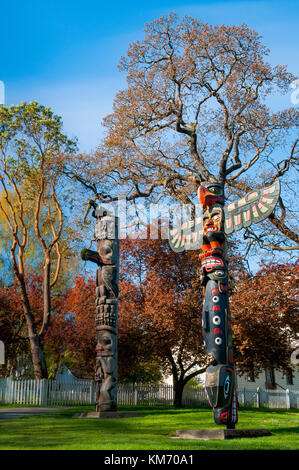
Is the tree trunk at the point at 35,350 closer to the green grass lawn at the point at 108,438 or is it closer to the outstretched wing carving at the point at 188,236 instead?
the green grass lawn at the point at 108,438

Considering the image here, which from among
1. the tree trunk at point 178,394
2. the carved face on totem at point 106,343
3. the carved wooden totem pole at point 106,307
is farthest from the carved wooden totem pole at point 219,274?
the tree trunk at point 178,394

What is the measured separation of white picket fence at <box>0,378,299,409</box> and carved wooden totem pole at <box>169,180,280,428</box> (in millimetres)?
11997

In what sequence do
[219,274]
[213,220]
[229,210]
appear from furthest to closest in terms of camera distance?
[229,210] → [213,220] → [219,274]

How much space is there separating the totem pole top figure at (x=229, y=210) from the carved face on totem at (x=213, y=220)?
9 cm

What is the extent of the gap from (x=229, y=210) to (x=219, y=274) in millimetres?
1730

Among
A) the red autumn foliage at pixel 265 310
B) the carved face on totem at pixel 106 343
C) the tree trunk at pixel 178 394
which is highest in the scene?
the red autumn foliage at pixel 265 310

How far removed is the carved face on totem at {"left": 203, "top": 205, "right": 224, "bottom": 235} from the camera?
10.7 meters

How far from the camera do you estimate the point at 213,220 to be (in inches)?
424

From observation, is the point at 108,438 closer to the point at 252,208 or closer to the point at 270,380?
the point at 252,208

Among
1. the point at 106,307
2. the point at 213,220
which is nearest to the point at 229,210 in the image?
the point at 213,220

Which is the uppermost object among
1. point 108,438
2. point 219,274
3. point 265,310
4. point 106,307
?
point 265,310

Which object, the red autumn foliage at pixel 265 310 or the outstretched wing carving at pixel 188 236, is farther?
the red autumn foliage at pixel 265 310

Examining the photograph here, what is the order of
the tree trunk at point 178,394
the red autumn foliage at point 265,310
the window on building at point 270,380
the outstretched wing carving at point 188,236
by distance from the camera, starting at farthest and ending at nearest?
the window on building at point 270,380
the tree trunk at point 178,394
the red autumn foliage at point 265,310
the outstretched wing carving at point 188,236

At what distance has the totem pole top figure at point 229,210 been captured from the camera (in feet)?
32.9
